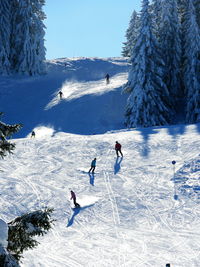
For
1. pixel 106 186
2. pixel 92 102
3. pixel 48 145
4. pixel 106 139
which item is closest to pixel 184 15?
pixel 92 102

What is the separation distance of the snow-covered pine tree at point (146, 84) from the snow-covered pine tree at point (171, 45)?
350cm

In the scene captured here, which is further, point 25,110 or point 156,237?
point 25,110

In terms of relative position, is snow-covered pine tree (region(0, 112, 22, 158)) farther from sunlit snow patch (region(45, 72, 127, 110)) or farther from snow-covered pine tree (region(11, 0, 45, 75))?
snow-covered pine tree (region(11, 0, 45, 75))

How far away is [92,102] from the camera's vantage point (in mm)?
44125

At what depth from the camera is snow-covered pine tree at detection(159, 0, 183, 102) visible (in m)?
40.4

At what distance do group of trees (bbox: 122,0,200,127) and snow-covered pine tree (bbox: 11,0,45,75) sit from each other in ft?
62.6

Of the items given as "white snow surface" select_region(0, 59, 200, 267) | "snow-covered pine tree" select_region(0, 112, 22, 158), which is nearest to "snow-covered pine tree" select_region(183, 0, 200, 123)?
"white snow surface" select_region(0, 59, 200, 267)

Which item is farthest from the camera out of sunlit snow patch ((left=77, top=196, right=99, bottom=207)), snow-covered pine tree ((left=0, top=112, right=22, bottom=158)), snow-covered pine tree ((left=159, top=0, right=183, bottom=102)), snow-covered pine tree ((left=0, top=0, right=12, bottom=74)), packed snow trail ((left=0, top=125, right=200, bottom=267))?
snow-covered pine tree ((left=0, top=0, right=12, bottom=74))

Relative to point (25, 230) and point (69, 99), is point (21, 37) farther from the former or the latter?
point (25, 230)

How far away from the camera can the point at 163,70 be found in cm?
3806

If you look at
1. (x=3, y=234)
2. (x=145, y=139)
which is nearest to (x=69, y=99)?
(x=145, y=139)

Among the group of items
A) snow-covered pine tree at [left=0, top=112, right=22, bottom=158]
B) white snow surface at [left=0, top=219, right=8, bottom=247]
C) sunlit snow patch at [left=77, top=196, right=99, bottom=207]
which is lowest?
sunlit snow patch at [left=77, top=196, right=99, bottom=207]

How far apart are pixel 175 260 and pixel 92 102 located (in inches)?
1276

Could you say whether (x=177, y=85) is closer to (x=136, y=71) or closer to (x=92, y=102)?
(x=136, y=71)
